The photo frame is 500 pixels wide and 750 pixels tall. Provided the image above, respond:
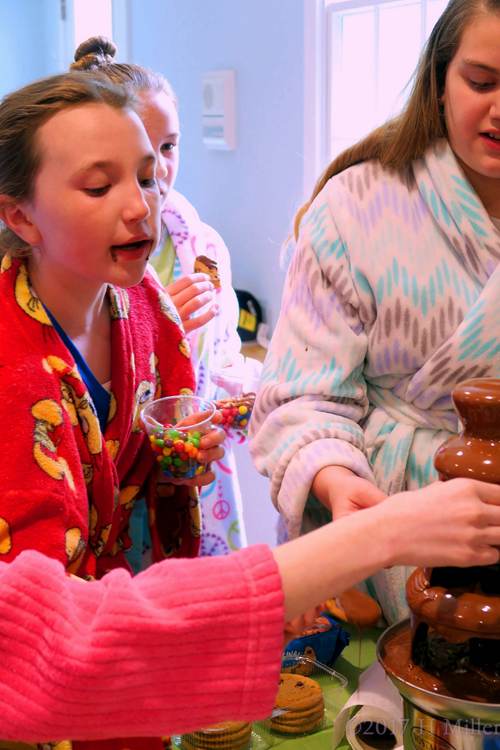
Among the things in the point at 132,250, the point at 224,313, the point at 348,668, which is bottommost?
the point at 348,668

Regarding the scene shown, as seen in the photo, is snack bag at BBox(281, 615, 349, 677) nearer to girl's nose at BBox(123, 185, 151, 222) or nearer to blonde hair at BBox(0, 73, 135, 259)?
girl's nose at BBox(123, 185, 151, 222)

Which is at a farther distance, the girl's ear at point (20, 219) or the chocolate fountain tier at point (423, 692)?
the girl's ear at point (20, 219)

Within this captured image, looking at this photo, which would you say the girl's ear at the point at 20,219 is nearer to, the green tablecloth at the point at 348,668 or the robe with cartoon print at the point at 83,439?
the robe with cartoon print at the point at 83,439

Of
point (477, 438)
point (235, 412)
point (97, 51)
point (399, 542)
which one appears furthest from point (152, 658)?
point (97, 51)

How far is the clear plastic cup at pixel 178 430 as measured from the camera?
1.22 meters

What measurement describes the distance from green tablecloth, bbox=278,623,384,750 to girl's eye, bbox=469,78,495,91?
0.77m

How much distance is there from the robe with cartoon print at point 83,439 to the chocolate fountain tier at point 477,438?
53cm

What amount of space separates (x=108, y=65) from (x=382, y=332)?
75 cm

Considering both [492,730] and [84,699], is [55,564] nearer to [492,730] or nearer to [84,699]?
[84,699]

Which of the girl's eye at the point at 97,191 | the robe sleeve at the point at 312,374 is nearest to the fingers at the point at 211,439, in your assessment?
the robe sleeve at the point at 312,374

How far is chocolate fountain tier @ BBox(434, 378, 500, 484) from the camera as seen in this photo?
Answer: 28.1 inches

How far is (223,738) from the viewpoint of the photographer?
980mm

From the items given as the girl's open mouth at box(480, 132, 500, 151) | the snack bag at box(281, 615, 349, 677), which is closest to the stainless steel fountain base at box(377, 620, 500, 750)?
the snack bag at box(281, 615, 349, 677)

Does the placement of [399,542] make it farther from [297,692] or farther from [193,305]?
[193,305]
